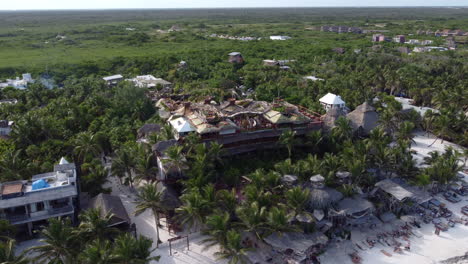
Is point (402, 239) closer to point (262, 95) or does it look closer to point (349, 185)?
point (349, 185)

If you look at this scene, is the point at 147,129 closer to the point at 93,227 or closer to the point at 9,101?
the point at 93,227

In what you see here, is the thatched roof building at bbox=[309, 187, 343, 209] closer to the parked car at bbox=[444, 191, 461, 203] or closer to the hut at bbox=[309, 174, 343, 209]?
the hut at bbox=[309, 174, 343, 209]

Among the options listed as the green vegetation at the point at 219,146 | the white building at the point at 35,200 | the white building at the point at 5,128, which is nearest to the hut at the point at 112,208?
the green vegetation at the point at 219,146

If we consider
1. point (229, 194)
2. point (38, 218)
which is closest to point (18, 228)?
point (38, 218)

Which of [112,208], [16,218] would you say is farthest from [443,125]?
[16,218]

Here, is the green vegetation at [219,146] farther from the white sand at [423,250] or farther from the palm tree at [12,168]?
the white sand at [423,250]
